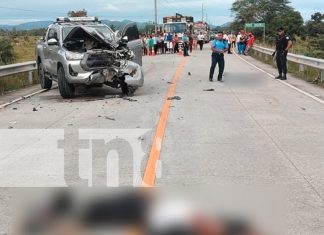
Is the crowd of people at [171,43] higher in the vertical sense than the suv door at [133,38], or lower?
lower

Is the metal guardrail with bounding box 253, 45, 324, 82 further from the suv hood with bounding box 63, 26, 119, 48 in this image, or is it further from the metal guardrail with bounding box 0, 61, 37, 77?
the metal guardrail with bounding box 0, 61, 37, 77

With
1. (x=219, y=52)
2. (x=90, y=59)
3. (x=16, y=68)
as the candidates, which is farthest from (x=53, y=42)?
(x=219, y=52)

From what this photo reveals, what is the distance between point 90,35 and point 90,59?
65cm

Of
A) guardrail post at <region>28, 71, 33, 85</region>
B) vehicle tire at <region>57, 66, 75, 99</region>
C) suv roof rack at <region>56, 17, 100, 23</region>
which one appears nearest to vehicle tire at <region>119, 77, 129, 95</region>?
vehicle tire at <region>57, 66, 75, 99</region>

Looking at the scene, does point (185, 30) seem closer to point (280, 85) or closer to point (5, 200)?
point (280, 85)

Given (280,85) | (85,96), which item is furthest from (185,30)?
(85,96)

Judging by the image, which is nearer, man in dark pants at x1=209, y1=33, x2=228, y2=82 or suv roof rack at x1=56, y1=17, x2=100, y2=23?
suv roof rack at x1=56, y1=17, x2=100, y2=23

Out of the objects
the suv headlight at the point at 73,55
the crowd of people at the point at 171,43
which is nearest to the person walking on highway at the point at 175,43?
the crowd of people at the point at 171,43

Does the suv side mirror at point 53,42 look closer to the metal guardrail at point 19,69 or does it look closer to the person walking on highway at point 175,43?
the metal guardrail at point 19,69

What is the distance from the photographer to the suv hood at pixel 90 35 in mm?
13719

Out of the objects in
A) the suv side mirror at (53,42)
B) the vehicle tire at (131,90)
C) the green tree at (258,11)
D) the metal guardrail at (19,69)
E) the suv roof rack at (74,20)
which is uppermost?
the green tree at (258,11)

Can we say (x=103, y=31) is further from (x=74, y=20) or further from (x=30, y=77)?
(x=30, y=77)

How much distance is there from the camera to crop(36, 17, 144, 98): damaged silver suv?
44.8ft

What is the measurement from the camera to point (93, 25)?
1564 centimetres
